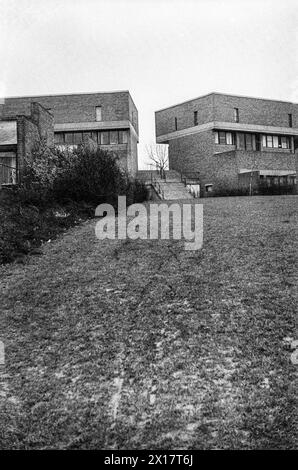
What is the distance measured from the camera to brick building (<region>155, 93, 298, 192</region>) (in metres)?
38.8

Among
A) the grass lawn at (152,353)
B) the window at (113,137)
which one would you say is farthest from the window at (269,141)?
the grass lawn at (152,353)

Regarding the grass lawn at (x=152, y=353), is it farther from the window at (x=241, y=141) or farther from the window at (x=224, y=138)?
the window at (x=241, y=141)

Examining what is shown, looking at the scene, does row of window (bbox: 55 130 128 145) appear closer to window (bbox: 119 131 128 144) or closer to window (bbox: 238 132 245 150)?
window (bbox: 119 131 128 144)

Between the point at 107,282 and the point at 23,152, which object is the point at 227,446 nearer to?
the point at 107,282

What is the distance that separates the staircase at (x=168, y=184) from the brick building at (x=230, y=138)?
2.44 m

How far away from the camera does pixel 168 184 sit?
3850 centimetres

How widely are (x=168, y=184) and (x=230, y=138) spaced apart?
8.68 meters

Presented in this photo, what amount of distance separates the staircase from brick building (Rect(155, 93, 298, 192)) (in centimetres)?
244

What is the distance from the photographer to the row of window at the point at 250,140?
138 feet

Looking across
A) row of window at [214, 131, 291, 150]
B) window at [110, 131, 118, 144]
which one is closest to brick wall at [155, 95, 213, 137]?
row of window at [214, 131, 291, 150]

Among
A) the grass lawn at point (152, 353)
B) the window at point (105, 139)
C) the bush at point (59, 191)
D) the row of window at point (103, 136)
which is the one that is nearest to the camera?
the grass lawn at point (152, 353)

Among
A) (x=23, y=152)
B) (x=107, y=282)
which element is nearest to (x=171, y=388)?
(x=107, y=282)

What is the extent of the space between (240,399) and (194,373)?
0.62 meters

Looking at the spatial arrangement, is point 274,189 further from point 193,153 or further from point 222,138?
point 193,153
